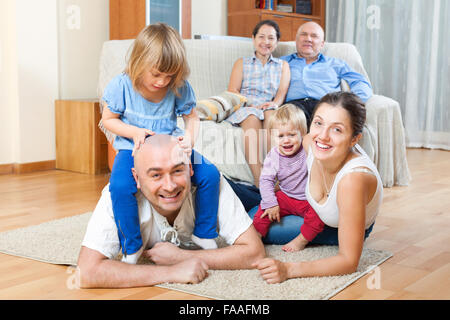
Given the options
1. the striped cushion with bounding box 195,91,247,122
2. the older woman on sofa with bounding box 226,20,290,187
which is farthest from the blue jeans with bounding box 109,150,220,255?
the older woman on sofa with bounding box 226,20,290,187

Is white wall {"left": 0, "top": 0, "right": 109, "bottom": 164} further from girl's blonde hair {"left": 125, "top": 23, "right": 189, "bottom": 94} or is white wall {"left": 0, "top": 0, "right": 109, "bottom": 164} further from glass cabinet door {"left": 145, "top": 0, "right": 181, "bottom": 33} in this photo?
girl's blonde hair {"left": 125, "top": 23, "right": 189, "bottom": 94}

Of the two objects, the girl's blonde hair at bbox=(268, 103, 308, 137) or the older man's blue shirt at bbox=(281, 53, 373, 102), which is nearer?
the girl's blonde hair at bbox=(268, 103, 308, 137)

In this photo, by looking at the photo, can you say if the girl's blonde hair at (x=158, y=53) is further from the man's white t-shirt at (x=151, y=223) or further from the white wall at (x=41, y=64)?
the white wall at (x=41, y=64)

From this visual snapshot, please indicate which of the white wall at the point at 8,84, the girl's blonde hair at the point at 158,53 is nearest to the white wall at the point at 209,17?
the white wall at the point at 8,84

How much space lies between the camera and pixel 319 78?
A: 355cm

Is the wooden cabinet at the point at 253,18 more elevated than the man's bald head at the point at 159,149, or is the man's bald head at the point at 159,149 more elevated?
the wooden cabinet at the point at 253,18

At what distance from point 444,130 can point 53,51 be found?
11.6ft

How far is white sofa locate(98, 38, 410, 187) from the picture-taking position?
3.20 metres

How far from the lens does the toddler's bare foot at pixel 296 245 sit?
1.96 metres

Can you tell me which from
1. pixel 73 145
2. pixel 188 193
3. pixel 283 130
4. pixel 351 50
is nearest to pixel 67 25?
pixel 73 145

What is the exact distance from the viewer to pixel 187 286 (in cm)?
157

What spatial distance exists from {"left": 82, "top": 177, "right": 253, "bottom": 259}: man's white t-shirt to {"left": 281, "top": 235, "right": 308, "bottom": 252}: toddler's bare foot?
0.93ft

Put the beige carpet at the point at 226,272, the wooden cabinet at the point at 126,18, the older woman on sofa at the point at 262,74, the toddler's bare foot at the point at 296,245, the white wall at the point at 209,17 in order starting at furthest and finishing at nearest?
the white wall at the point at 209,17, the wooden cabinet at the point at 126,18, the older woman on sofa at the point at 262,74, the toddler's bare foot at the point at 296,245, the beige carpet at the point at 226,272

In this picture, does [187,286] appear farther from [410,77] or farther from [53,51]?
[410,77]
